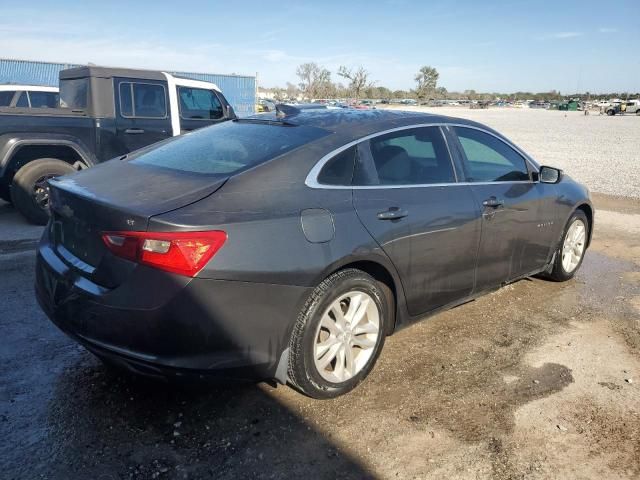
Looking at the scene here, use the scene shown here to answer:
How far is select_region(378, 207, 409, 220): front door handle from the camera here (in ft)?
10.3

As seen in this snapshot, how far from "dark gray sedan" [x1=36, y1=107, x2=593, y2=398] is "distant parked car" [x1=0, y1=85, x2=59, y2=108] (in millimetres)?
7571

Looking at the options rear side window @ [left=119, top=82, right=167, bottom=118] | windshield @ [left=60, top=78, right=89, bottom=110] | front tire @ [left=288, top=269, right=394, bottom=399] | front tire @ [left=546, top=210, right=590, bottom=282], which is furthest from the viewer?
rear side window @ [left=119, top=82, right=167, bottom=118]

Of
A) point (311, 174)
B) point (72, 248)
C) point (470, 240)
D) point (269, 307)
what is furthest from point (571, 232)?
point (72, 248)

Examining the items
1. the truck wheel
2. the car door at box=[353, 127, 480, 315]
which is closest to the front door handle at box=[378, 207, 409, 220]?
the car door at box=[353, 127, 480, 315]

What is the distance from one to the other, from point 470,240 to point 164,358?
7.34 ft

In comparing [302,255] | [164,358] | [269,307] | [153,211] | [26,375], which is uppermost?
[153,211]

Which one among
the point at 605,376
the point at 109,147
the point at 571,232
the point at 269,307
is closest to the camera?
the point at 269,307

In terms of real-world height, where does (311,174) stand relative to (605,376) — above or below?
above

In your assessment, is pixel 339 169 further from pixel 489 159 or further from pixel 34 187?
pixel 34 187

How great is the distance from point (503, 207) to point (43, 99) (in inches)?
367

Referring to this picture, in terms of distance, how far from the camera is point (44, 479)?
235 centimetres

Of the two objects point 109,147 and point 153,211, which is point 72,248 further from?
point 109,147

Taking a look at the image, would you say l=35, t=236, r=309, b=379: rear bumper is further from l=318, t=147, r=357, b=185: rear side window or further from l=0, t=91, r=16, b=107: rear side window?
l=0, t=91, r=16, b=107: rear side window

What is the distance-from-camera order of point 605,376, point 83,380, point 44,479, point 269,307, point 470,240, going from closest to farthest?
point 44,479 → point 269,307 → point 83,380 → point 605,376 → point 470,240
